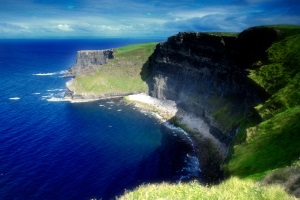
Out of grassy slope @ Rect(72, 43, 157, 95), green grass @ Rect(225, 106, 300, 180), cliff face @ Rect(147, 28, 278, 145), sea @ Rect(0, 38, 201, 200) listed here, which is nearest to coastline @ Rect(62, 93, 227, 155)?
cliff face @ Rect(147, 28, 278, 145)

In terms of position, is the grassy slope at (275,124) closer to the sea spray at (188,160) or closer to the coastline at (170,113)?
the sea spray at (188,160)

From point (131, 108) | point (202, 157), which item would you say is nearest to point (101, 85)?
point (131, 108)

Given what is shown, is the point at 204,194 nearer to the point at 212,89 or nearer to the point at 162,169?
the point at 162,169

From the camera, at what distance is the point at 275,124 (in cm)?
5181

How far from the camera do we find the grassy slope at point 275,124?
4153 cm

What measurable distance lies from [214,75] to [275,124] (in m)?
55.8

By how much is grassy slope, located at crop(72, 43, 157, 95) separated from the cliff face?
56.4 ft

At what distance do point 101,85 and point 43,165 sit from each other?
8111 centimetres

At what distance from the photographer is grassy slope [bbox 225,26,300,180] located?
136 feet

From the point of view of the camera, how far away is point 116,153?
81.8m

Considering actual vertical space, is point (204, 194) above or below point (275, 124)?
above

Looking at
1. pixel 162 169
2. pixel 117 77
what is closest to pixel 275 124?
pixel 162 169

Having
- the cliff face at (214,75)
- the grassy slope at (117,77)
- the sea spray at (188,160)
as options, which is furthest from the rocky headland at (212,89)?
the sea spray at (188,160)

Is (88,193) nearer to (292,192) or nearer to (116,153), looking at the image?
(116,153)
